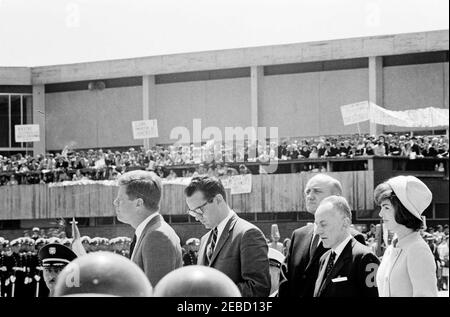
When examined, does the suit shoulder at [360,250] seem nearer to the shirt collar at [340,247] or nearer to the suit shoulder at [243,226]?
the shirt collar at [340,247]

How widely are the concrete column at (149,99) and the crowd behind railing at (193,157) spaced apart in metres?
2.26

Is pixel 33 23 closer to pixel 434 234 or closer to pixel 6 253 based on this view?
pixel 6 253

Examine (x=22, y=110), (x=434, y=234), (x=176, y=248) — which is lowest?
(x=434, y=234)

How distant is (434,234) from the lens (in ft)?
59.7

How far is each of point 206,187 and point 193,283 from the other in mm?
2300

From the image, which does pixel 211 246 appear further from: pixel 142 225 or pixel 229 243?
pixel 142 225

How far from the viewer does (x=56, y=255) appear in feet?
11.9

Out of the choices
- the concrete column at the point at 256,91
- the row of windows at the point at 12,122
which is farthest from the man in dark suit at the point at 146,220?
the concrete column at the point at 256,91

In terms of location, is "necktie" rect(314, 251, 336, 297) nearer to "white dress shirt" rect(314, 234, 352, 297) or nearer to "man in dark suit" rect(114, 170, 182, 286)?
"white dress shirt" rect(314, 234, 352, 297)

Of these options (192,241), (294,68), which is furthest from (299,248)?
(294,68)

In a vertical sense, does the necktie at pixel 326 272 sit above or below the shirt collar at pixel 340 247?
below

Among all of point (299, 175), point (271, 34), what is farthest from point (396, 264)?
point (299, 175)

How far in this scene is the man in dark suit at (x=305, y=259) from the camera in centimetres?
375

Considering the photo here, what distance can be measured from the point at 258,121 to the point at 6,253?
448 inches
